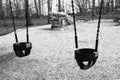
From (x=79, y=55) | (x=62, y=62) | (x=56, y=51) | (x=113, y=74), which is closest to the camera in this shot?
(x=79, y=55)

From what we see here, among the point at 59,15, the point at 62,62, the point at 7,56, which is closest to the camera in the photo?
the point at 62,62

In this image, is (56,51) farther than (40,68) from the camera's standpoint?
Yes

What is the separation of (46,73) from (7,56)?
2.21 metres

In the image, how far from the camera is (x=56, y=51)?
6.35 meters

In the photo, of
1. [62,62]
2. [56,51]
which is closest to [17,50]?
[62,62]

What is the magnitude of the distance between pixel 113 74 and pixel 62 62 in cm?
157

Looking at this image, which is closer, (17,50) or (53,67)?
(17,50)

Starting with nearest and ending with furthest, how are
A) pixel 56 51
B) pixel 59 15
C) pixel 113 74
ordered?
pixel 113 74, pixel 56 51, pixel 59 15

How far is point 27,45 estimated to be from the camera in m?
3.20

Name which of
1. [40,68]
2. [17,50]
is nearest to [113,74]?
[40,68]

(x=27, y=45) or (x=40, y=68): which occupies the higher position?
(x=27, y=45)

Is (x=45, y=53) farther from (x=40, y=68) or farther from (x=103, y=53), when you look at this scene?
(x=103, y=53)

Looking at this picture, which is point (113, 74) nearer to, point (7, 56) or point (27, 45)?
point (27, 45)

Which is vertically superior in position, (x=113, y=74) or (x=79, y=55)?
(x=79, y=55)
